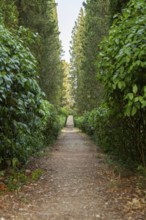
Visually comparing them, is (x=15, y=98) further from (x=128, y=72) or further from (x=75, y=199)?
(x=128, y=72)

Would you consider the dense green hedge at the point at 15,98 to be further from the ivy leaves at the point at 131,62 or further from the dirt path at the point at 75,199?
the ivy leaves at the point at 131,62

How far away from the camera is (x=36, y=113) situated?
6152mm

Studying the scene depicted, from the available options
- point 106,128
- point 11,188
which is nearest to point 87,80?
point 106,128

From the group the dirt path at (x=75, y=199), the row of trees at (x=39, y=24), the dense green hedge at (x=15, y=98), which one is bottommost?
the dirt path at (x=75, y=199)

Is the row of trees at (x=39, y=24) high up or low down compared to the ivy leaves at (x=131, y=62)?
up

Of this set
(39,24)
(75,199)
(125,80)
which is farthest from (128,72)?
(39,24)

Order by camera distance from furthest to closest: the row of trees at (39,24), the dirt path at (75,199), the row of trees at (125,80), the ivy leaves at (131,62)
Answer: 1. the row of trees at (39,24)
2. the dirt path at (75,199)
3. the row of trees at (125,80)
4. the ivy leaves at (131,62)

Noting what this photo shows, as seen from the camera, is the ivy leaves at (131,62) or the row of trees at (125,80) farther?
the row of trees at (125,80)

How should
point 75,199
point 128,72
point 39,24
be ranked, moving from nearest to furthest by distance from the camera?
point 128,72 → point 75,199 → point 39,24

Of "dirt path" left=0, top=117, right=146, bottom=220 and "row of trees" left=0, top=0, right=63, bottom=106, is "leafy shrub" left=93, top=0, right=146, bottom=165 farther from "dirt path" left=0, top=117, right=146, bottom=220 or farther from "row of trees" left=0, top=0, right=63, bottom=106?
"row of trees" left=0, top=0, right=63, bottom=106

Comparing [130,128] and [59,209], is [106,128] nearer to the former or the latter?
[130,128]

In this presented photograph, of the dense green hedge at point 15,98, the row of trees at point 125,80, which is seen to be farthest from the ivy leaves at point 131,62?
the dense green hedge at point 15,98

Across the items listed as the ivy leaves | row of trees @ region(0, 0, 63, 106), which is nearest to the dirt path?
the ivy leaves

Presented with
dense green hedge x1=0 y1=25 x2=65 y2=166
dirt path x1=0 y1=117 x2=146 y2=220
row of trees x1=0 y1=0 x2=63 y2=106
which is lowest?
dirt path x1=0 y1=117 x2=146 y2=220
